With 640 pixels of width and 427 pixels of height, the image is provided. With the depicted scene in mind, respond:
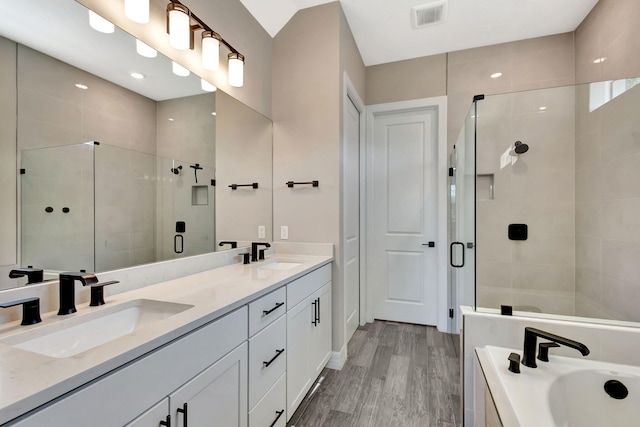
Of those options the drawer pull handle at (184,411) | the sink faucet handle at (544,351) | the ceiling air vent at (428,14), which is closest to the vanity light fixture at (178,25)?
the drawer pull handle at (184,411)

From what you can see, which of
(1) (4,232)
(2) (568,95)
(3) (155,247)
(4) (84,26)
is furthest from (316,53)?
(1) (4,232)

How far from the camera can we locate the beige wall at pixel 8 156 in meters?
0.92

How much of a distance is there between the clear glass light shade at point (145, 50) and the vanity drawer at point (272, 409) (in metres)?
1.76

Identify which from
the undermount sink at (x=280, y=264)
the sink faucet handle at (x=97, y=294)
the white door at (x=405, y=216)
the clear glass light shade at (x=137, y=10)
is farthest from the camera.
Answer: the white door at (x=405, y=216)

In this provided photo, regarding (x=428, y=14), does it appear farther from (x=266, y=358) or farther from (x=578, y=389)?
(x=266, y=358)

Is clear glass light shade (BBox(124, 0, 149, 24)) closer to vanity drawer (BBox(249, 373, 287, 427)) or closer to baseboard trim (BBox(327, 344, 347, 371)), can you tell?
vanity drawer (BBox(249, 373, 287, 427))

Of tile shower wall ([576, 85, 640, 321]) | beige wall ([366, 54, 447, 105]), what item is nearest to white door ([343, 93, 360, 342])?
beige wall ([366, 54, 447, 105])

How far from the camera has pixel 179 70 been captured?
1.62 m

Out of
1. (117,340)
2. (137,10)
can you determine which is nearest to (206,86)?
(137,10)

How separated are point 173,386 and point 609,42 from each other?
132 inches

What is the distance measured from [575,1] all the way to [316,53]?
2.07 metres

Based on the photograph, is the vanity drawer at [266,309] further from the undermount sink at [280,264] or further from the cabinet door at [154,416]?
the undermount sink at [280,264]

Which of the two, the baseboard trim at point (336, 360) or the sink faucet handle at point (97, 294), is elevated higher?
the sink faucet handle at point (97, 294)

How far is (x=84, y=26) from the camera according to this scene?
117 cm
